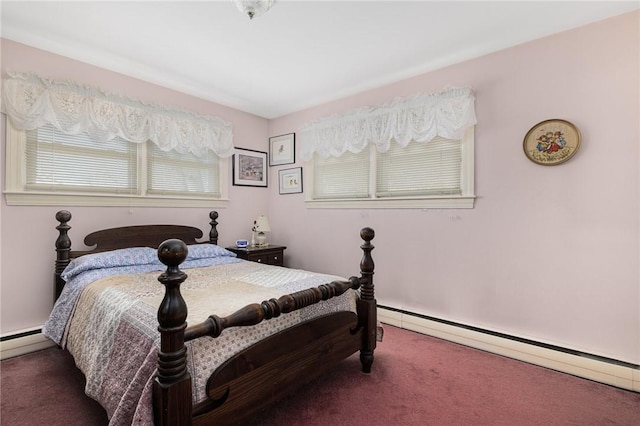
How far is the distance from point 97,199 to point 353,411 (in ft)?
9.10

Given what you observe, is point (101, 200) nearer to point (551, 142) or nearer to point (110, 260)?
point (110, 260)

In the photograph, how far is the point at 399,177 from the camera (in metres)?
3.20

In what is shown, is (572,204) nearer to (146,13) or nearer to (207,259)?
(207,259)

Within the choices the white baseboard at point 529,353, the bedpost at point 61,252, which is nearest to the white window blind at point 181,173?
the bedpost at point 61,252

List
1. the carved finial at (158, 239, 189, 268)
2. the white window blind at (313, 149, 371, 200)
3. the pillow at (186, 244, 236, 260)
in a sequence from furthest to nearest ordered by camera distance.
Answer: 1. the white window blind at (313, 149, 371, 200)
2. the pillow at (186, 244, 236, 260)
3. the carved finial at (158, 239, 189, 268)

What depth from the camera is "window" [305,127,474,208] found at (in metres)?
2.80

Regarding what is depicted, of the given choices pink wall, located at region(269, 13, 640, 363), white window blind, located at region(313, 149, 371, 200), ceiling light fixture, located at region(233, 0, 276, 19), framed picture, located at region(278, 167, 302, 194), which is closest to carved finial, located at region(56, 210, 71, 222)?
ceiling light fixture, located at region(233, 0, 276, 19)

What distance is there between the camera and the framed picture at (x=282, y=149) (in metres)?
4.12

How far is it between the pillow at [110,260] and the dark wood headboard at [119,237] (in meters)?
0.11

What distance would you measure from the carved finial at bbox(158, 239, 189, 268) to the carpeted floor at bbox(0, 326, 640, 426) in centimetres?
113

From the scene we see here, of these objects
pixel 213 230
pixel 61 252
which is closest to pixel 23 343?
pixel 61 252

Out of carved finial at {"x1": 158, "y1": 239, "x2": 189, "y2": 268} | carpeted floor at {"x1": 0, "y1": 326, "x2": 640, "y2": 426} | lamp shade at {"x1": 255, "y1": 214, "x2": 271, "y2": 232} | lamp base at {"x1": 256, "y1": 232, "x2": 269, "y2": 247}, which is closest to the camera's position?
carved finial at {"x1": 158, "y1": 239, "x2": 189, "y2": 268}

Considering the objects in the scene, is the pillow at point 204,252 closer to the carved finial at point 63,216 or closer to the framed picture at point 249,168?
the carved finial at point 63,216

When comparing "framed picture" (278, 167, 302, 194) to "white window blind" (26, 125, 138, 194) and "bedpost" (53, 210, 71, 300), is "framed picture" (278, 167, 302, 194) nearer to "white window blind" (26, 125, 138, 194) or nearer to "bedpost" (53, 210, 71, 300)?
"white window blind" (26, 125, 138, 194)
